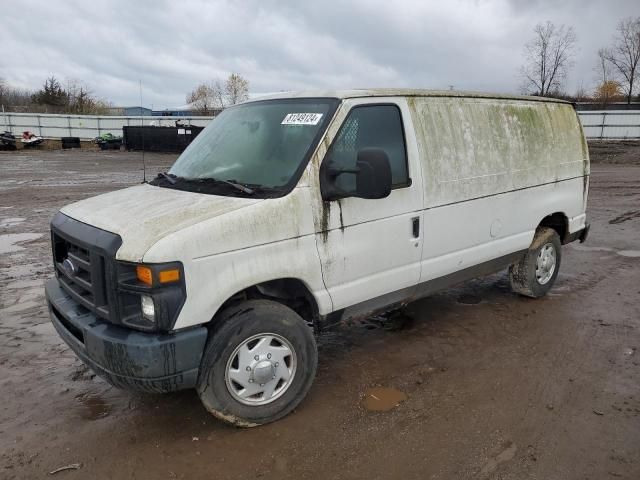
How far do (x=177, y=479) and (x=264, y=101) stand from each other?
2.86 m

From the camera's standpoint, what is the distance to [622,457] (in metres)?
3.07

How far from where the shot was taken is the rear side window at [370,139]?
11.7ft

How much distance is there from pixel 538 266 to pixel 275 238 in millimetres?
3726

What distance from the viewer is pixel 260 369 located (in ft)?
10.8

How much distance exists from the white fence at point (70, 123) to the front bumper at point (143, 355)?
128 feet

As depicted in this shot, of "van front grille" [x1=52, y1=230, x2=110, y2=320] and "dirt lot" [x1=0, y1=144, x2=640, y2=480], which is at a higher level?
"van front grille" [x1=52, y1=230, x2=110, y2=320]

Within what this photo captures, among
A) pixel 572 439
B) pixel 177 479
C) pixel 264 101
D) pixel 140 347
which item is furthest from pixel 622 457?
pixel 264 101

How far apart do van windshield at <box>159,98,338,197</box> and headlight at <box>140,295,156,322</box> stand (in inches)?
36.3

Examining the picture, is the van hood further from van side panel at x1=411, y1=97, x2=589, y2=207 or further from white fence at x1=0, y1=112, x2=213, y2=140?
white fence at x1=0, y1=112, x2=213, y2=140

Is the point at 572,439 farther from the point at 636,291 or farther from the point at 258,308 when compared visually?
the point at 636,291

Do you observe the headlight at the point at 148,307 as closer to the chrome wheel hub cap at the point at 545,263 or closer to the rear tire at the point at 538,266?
the rear tire at the point at 538,266

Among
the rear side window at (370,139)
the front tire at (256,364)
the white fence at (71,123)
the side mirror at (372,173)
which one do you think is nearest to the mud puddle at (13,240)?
the front tire at (256,364)

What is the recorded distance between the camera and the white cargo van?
9.62ft

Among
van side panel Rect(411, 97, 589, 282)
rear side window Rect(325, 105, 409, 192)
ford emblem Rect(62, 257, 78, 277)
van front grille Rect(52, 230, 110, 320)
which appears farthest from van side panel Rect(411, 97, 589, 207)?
ford emblem Rect(62, 257, 78, 277)
